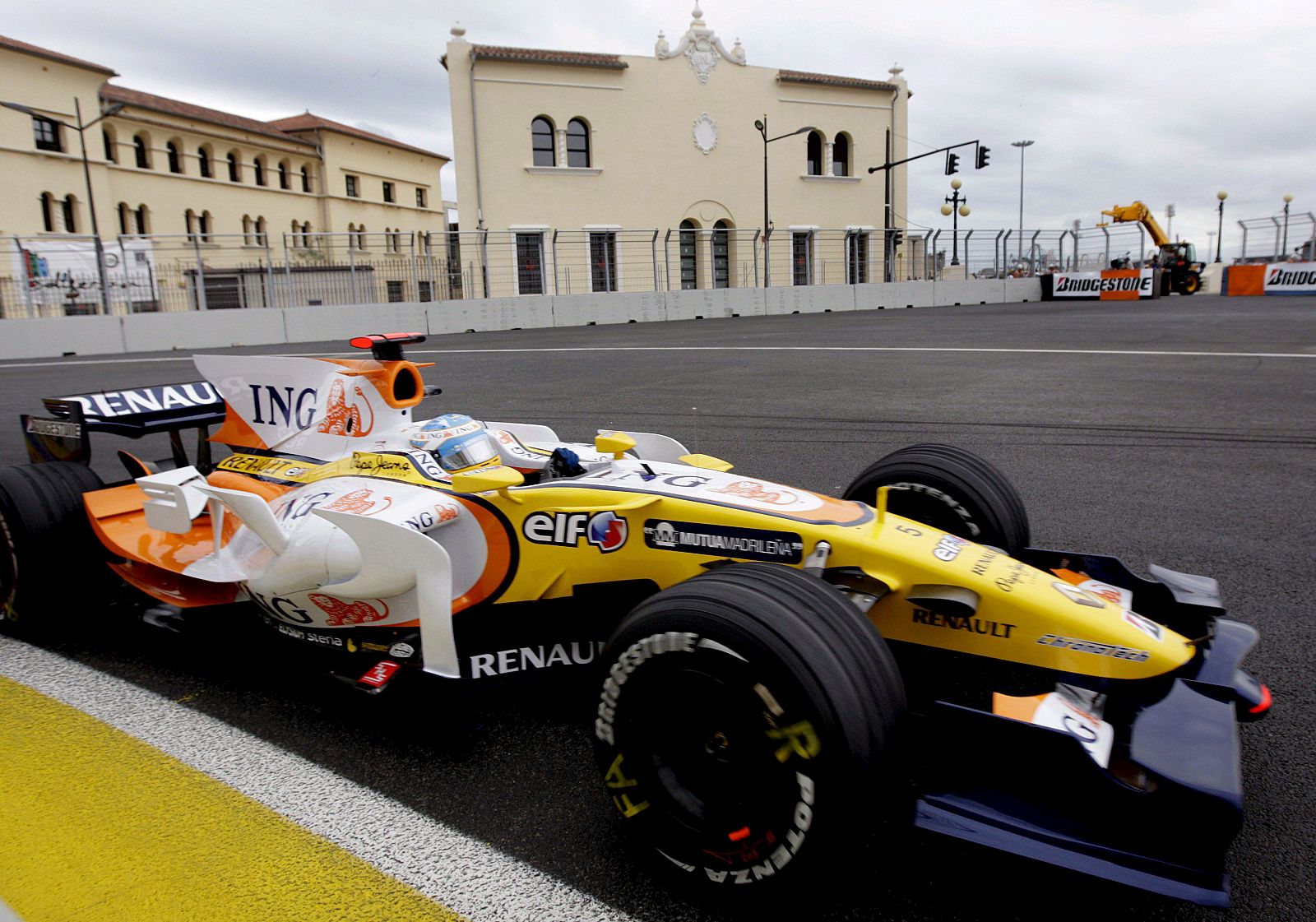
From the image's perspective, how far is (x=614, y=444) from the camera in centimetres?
335

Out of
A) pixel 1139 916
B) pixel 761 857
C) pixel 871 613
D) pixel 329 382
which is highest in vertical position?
pixel 329 382

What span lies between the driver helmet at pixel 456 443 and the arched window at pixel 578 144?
35.5 metres

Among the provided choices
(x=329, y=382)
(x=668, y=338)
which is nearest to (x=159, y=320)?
(x=668, y=338)

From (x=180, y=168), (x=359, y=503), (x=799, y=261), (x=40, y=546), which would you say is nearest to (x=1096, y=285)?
(x=799, y=261)

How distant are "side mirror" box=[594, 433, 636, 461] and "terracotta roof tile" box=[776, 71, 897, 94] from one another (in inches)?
1579

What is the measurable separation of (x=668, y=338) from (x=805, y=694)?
16038 mm

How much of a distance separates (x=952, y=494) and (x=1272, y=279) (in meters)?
41.0

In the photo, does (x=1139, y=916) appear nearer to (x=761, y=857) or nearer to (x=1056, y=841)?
(x=1056, y=841)

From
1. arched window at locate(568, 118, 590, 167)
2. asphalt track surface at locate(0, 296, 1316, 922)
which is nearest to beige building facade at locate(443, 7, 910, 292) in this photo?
arched window at locate(568, 118, 590, 167)

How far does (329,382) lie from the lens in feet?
13.3

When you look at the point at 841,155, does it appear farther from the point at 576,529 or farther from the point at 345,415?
the point at 576,529

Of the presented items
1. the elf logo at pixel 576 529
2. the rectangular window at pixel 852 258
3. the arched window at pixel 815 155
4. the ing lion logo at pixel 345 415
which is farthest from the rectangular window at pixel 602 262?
the elf logo at pixel 576 529

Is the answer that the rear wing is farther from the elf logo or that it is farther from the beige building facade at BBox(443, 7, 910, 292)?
the beige building facade at BBox(443, 7, 910, 292)

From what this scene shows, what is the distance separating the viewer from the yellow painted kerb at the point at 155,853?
213cm
